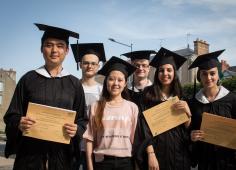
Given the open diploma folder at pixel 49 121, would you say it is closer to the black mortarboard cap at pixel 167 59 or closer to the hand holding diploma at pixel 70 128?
the hand holding diploma at pixel 70 128

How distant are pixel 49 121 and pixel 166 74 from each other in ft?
5.93

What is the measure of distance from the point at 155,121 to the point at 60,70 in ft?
4.51

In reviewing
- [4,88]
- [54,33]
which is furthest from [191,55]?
[4,88]

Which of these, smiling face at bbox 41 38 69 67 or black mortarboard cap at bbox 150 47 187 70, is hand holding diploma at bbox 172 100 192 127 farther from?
smiling face at bbox 41 38 69 67

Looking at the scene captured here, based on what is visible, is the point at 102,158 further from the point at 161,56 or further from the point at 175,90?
the point at 161,56

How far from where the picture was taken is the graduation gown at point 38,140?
138 inches

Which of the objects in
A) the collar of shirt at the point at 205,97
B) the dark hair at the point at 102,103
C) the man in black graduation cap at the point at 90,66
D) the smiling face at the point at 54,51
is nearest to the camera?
the smiling face at the point at 54,51

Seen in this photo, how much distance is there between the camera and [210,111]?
4348mm

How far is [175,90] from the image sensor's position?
4559 millimetres

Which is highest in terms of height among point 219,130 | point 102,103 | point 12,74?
point 12,74

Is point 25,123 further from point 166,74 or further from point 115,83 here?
point 166,74

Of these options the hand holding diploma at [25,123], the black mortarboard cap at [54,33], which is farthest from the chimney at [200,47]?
the hand holding diploma at [25,123]

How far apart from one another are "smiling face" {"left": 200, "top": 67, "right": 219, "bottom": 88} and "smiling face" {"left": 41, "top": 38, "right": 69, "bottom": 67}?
192 centimetres

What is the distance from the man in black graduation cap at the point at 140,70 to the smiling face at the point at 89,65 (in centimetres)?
66
